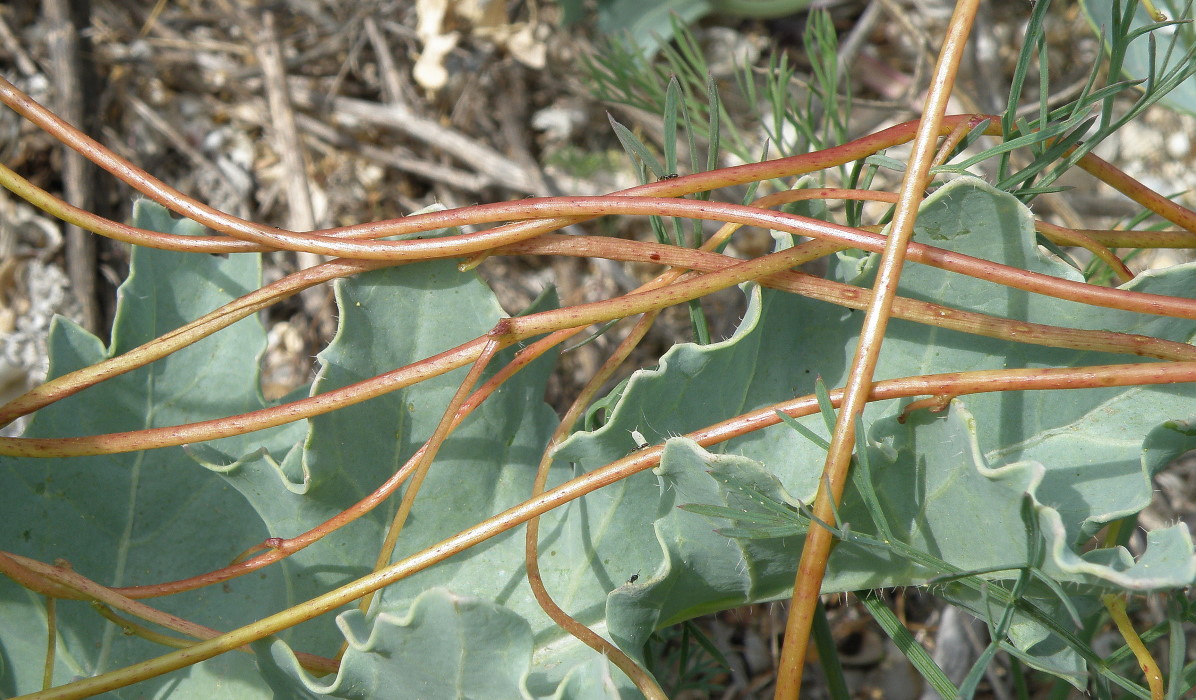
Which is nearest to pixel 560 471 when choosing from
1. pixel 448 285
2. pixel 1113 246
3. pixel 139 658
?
pixel 448 285

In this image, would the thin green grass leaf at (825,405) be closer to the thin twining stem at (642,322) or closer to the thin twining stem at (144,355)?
the thin twining stem at (642,322)

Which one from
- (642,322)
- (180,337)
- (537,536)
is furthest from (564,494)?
(180,337)

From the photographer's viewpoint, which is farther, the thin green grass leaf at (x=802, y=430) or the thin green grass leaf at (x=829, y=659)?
the thin green grass leaf at (x=829, y=659)

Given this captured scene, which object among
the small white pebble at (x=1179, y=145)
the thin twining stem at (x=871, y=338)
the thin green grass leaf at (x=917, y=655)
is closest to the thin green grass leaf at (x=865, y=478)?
the thin twining stem at (x=871, y=338)

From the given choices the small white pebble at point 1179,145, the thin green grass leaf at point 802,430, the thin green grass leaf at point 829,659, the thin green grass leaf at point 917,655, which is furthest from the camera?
the small white pebble at point 1179,145

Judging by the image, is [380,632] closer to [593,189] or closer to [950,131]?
[950,131]

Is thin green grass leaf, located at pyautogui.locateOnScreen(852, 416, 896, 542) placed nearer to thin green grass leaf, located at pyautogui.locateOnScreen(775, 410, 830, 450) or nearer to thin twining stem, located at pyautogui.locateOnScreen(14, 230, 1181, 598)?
thin green grass leaf, located at pyautogui.locateOnScreen(775, 410, 830, 450)

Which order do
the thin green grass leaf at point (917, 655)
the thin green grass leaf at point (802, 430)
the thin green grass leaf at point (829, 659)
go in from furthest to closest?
the thin green grass leaf at point (829, 659) → the thin green grass leaf at point (917, 655) → the thin green grass leaf at point (802, 430)

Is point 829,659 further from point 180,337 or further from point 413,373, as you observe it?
point 180,337
